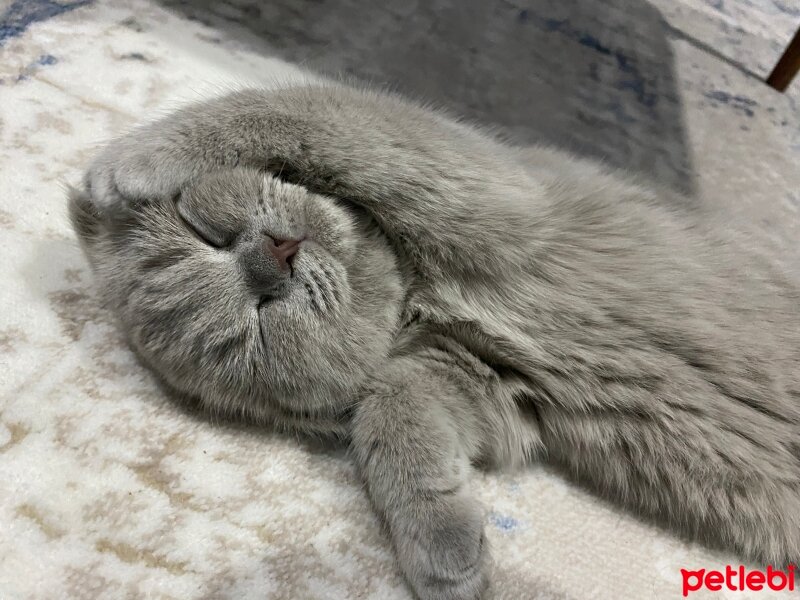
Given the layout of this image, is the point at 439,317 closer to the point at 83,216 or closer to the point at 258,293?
the point at 258,293

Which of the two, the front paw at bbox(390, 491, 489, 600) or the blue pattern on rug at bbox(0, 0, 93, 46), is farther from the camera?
the blue pattern on rug at bbox(0, 0, 93, 46)

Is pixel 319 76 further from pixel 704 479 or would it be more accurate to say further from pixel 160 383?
pixel 704 479

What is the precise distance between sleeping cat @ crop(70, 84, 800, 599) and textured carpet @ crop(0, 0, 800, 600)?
58 millimetres

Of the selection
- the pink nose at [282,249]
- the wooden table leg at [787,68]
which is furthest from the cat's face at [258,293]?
the wooden table leg at [787,68]

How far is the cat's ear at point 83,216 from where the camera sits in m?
0.91

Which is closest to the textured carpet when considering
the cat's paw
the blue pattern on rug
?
the blue pattern on rug

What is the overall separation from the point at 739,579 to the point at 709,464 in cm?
15

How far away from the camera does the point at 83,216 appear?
3.00 feet

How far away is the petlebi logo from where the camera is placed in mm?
770

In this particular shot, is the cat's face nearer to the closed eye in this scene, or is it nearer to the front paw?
the closed eye

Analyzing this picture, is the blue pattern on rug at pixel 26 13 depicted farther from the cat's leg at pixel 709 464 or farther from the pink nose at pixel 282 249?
the cat's leg at pixel 709 464

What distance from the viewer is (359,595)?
0.72 m

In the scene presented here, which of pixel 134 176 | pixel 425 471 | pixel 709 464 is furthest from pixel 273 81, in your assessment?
pixel 709 464

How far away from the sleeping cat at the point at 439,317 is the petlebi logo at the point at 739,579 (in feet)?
0.09
